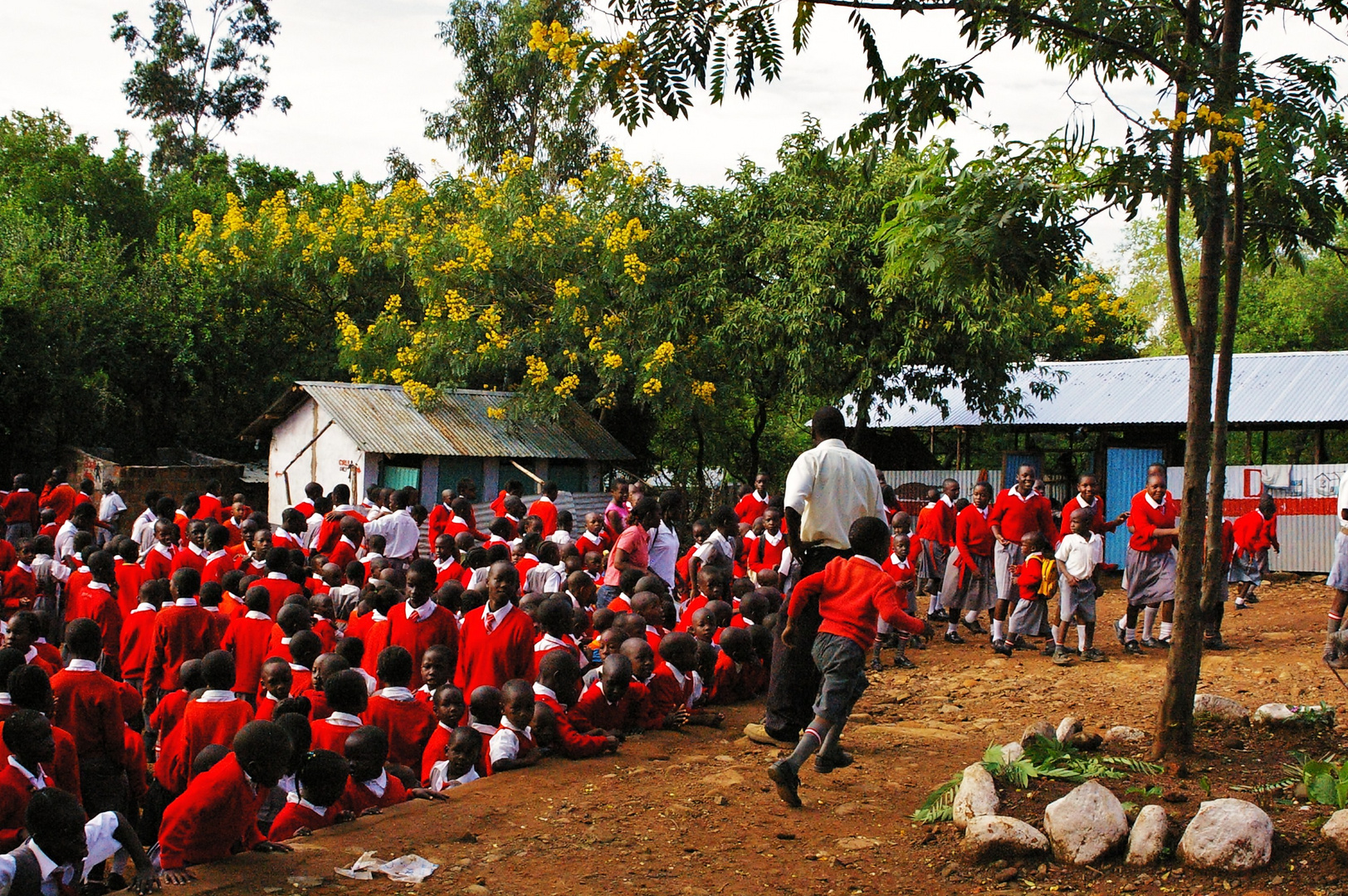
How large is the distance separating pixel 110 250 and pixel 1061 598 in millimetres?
19702

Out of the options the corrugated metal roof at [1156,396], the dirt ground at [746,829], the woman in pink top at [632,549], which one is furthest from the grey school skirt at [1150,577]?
the corrugated metal roof at [1156,396]

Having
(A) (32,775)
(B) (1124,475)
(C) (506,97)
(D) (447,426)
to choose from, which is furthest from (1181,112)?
(C) (506,97)

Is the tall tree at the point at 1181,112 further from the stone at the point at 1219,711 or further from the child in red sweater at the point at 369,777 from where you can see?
the child in red sweater at the point at 369,777

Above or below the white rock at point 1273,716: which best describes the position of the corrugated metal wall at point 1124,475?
above

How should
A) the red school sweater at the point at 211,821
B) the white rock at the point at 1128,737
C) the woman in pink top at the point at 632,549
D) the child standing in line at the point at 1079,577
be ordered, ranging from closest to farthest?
the red school sweater at the point at 211,821 → the white rock at the point at 1128,737 → the woman in pink top at the point at 632,549 → the child standing in line at the point at 1079,577

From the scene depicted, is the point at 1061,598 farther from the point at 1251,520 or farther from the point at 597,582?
the point at 1251,520

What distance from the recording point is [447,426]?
18672 mm

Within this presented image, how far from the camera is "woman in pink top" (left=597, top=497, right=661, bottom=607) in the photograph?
8969mm

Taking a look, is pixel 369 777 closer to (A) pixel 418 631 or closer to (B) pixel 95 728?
(B) pixel 95 728

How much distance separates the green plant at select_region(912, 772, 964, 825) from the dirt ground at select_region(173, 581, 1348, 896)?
5cm

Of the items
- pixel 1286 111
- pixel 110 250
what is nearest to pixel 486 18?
pixel 110 250

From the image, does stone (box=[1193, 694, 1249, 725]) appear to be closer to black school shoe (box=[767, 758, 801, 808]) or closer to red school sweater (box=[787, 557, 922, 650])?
red school sweater (box=[787, 557, 922, 650])

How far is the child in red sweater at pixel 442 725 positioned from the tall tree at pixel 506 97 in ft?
74.4

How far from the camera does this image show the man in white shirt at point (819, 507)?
5.42 meters
